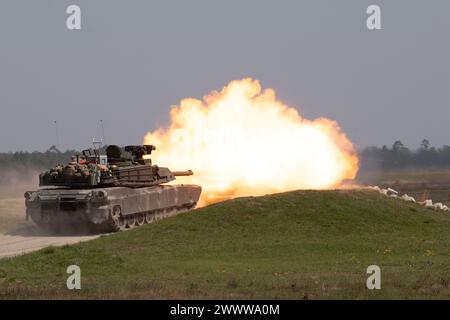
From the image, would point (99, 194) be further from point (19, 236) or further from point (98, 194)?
point (19, 236)

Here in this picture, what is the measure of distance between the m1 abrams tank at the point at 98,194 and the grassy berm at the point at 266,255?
18.9ft

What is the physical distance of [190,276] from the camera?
858 inches

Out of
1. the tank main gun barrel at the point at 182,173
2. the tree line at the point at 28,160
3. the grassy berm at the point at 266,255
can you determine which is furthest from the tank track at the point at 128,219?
the tree line at the point at 28,160

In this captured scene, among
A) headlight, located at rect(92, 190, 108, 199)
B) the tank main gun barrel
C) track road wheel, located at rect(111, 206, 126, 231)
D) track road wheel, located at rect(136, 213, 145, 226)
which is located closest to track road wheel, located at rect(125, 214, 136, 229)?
track road wheel, located at rect(136, 213, 145, 226)

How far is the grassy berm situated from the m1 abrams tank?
5.75 m

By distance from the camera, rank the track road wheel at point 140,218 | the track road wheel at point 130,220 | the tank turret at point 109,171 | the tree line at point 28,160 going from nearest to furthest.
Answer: the tank turret at point 109,171
the track road wheel at point 130,220
the track road wheel at point 140,218
the tree line at point 28,160

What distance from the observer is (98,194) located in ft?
125

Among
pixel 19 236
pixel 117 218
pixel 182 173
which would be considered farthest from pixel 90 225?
pixel 182 173

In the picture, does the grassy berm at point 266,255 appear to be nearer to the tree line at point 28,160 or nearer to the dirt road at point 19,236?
the dirt road at point 19,236

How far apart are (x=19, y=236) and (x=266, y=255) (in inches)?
601

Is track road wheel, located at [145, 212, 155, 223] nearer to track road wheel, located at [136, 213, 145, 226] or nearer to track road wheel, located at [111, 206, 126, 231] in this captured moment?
track road wheel, located at [136, 213, 145, 226]

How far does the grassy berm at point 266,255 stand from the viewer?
18875 mm
